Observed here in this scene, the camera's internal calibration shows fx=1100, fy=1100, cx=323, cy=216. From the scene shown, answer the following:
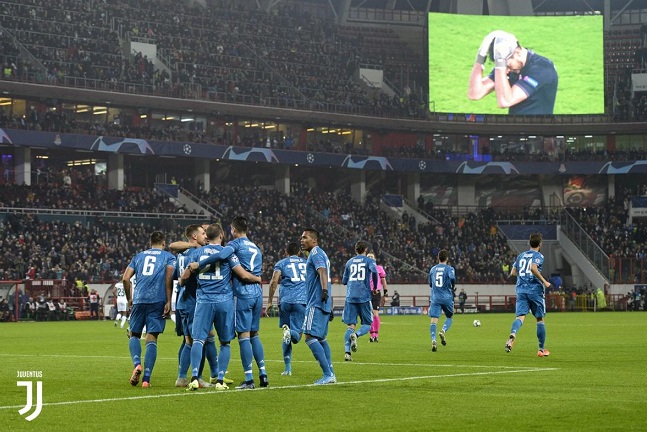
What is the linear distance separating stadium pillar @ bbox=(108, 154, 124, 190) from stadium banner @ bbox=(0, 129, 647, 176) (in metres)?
1.20

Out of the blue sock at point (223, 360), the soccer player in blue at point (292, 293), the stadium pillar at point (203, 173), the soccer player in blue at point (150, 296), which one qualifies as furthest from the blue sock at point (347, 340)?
the stadium pillar at point (203, 173)

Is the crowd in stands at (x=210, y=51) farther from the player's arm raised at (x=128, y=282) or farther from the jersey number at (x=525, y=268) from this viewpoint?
the player's arm raised at (x=128, y=282)

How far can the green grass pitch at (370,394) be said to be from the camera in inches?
491

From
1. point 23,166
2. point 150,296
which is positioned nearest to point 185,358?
point 150,296

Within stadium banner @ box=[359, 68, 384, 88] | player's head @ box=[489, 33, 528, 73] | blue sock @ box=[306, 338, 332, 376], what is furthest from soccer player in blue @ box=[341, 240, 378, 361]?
stadium banner @ box=[359, 68, 384, 88]

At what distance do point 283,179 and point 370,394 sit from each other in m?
68.5

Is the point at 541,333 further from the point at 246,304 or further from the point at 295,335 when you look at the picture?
the point at 246,304

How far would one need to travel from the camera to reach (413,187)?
90688 millimetres

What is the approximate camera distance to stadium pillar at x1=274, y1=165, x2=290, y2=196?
8369cm

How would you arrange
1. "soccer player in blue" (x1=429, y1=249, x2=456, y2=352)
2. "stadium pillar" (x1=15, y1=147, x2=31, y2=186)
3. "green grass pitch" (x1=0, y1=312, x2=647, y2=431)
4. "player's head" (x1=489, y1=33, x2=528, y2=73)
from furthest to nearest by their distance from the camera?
"player's head" (x1=489, y1=33, x2=528, y2=73)
"stadium pillar" (x1=15, y1=147, x2=31, y2=186)
"soccer player in blue" (x1=429, y1=249, x2=456, y2=352)
"green grass pitch" (x1=0, y1=312, x2=647, y2=431)

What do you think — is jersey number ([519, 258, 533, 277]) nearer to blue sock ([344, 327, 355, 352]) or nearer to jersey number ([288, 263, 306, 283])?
blue sock ([344, 327, 355, 352])

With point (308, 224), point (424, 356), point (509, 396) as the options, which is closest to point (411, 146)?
point (308, 224)

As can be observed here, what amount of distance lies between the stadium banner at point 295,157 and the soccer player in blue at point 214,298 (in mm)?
53462

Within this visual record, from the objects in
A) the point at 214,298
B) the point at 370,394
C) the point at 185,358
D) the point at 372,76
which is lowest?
the point at 370,394
